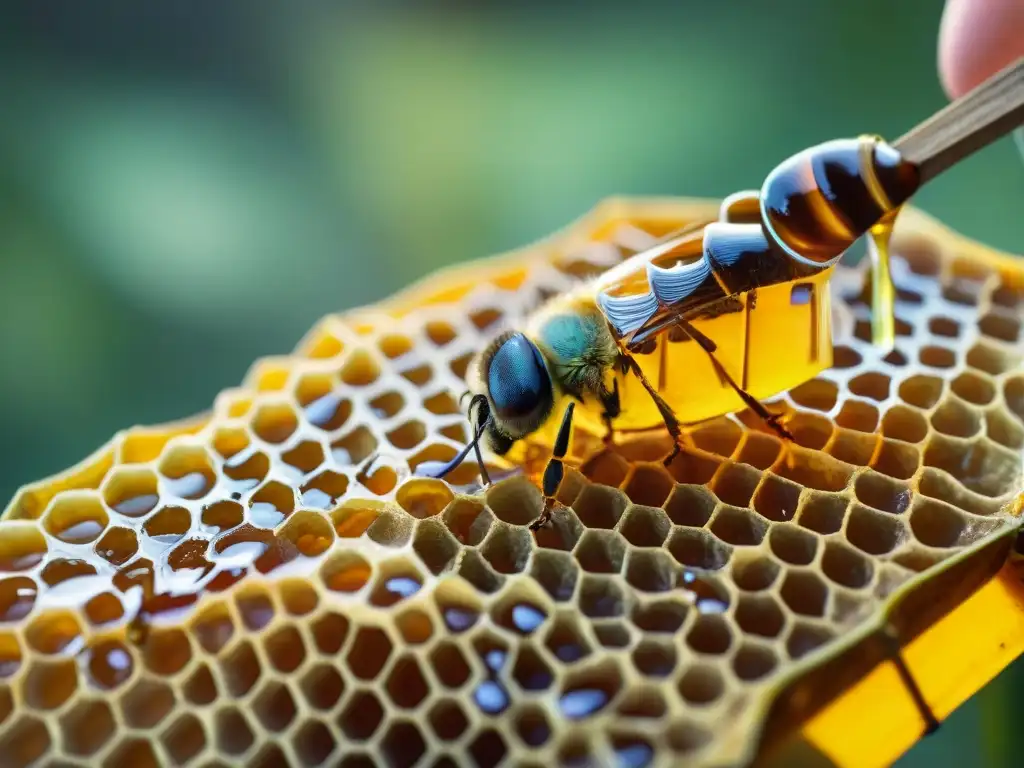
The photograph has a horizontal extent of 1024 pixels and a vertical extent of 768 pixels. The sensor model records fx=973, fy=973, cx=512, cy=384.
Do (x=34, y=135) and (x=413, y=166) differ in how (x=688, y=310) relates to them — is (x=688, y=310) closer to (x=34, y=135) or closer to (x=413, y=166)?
(x=413, y=166)

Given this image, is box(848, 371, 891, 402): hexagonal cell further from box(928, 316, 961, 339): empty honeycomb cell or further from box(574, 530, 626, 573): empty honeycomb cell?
box(574, 530, 626, 573): empty honeycomb cell

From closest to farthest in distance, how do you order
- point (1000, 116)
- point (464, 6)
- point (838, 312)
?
point (1000, 116) → point (838, 312) → point (464, 6)

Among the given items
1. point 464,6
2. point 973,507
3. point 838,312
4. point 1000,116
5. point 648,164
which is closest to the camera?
point 1000,116

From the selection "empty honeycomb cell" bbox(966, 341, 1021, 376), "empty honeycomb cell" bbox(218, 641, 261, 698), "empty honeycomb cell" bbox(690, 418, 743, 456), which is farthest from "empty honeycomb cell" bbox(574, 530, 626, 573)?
"empty honeycomb cell" bbox(966, 341, 1021, 376)

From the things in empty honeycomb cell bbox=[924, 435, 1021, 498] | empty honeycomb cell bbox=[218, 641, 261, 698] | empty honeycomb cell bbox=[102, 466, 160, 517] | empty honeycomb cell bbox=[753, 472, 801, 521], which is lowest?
empty honeycomb cell bbox=[924, 435, 1021, 498]

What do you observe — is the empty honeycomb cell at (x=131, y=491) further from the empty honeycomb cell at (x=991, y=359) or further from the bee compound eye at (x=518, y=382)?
the empty honeycomb cell at (x=991, y=359)

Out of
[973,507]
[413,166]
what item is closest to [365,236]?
[413,166]
